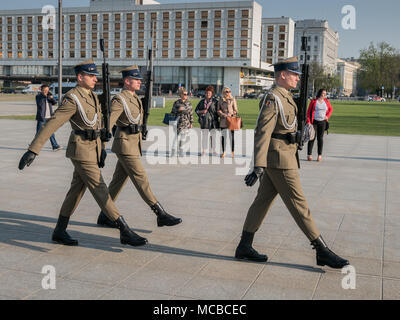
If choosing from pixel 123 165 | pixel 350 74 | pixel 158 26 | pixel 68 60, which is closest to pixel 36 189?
pixel 123 165

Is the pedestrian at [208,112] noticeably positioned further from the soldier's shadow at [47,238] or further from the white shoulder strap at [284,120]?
the white shoulder strap at [284,120]

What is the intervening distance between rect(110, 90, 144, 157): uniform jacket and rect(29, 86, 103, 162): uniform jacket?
1.70 ft

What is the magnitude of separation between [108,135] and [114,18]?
103701 millimetres

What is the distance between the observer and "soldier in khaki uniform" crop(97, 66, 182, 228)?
569 cm

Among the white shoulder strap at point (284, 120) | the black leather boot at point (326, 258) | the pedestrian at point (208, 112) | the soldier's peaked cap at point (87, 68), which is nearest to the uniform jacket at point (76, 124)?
the soldier's peaked cap at point (87, 68)

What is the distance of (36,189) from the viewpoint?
8.16m

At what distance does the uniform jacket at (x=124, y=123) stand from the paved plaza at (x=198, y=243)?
964 mm

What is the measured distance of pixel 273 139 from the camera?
4645 mm

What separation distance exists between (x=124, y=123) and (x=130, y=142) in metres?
0.25

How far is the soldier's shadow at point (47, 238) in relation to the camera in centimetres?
506

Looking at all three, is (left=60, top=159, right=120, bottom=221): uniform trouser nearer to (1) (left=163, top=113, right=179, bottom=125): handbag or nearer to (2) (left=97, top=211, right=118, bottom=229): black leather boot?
(2) (left=97, top=211, right=118, bottom=229): black leather boot

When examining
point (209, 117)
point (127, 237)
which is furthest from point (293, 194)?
point (209, 117)

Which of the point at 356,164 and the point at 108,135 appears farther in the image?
the point at 356,164
